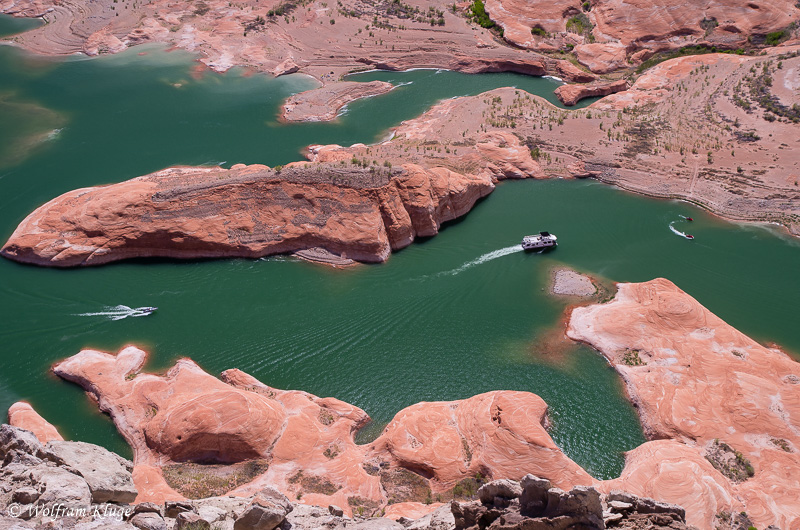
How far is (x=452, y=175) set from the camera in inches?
2114

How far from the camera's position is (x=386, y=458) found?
32.3 metres

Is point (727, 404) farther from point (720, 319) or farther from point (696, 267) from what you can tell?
point (696, 267)

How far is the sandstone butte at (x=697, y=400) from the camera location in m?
29.8

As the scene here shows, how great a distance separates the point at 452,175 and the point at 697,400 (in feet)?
88.7

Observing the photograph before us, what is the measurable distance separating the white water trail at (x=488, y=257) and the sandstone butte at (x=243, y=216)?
16.4 feet

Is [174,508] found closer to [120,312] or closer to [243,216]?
[120,312]

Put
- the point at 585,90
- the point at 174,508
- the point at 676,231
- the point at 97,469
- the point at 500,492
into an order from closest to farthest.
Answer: the point at 500,492 < the point at 174,508 < the point at 97,469 < the point at 676,231 < the point at 585,90

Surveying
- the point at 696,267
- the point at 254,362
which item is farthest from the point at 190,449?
the point at 696,267

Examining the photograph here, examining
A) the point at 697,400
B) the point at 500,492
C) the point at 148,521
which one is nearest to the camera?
the point at 148,521

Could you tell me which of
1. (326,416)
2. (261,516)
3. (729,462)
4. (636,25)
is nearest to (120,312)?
(326,416)

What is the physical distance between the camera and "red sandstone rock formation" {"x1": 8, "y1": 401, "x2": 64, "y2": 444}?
33375 millimetres

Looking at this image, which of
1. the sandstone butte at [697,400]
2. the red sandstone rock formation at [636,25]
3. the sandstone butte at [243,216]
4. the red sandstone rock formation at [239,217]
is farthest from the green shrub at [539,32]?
the sandstone butte at [697,400]

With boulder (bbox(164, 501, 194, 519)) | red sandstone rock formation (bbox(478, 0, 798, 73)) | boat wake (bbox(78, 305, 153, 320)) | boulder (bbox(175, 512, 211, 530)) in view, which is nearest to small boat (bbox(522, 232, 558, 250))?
boat wake (bbox(78, 305, 153, 320))

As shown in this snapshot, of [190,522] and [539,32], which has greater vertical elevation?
[539,32]
